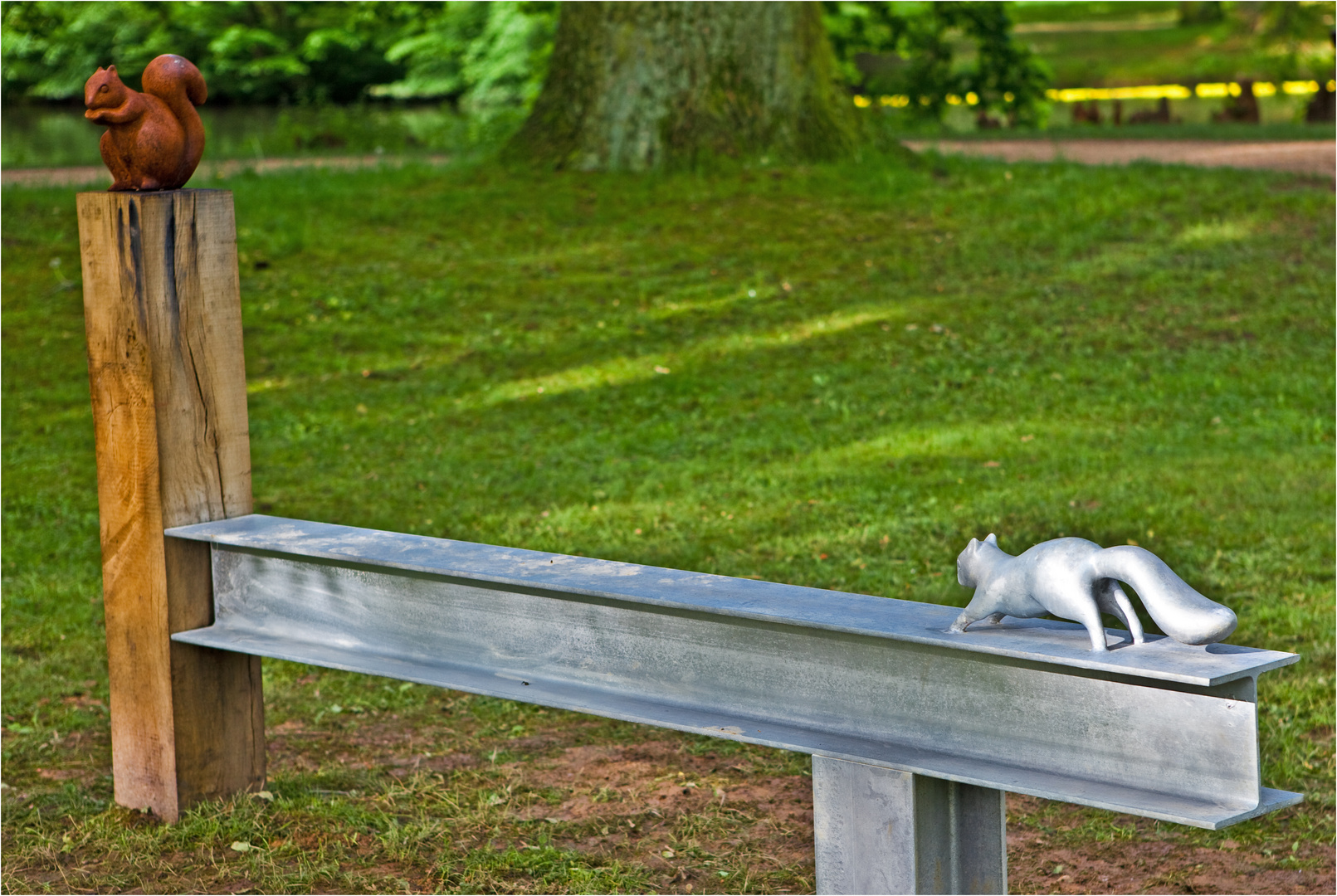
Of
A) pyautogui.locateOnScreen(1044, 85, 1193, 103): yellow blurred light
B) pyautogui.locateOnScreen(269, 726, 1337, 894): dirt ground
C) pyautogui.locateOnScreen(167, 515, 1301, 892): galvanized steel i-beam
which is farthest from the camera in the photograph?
pyautogui.locateOnScreen(1044, 85, 1193, 103): yellow blurred light

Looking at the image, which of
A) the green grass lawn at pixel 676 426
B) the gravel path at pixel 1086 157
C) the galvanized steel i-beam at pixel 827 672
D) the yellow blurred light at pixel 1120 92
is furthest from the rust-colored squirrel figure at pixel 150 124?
the yellow blurred light at pixel 1120 92

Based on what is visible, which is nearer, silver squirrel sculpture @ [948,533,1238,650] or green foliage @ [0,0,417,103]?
silver squirrel sculpture @ [948,533,1238,650]

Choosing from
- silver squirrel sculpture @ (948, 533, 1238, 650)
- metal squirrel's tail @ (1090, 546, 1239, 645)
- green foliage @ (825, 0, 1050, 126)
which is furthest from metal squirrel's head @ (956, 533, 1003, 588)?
green foliage @ (825, 0, 1050, 126)

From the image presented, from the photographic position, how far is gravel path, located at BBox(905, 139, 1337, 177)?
12.8 meters

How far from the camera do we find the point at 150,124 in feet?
11.4

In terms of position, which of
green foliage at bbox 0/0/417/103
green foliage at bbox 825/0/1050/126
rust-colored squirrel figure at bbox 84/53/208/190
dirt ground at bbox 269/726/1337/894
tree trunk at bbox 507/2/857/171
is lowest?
dirt ground at bbox 269/726/1337/894

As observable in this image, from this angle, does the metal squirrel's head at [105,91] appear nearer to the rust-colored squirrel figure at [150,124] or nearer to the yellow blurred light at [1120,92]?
the rust-colored squirrel figure at [150,124]

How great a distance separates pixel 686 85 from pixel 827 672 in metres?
9.76

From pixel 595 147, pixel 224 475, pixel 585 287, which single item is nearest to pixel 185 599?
pixel 224 475

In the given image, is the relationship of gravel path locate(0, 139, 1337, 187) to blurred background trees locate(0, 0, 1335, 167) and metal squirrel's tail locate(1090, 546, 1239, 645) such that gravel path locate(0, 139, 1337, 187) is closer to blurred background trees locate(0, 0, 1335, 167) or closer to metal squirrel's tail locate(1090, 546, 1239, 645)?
blurred background trees locate(0, 0, 1335, 167)

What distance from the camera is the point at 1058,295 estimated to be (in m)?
9.72

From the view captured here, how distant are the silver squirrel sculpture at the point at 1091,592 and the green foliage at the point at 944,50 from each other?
17.0m

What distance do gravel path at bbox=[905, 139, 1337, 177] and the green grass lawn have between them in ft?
4.14

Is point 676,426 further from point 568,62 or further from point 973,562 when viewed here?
point 973,562
